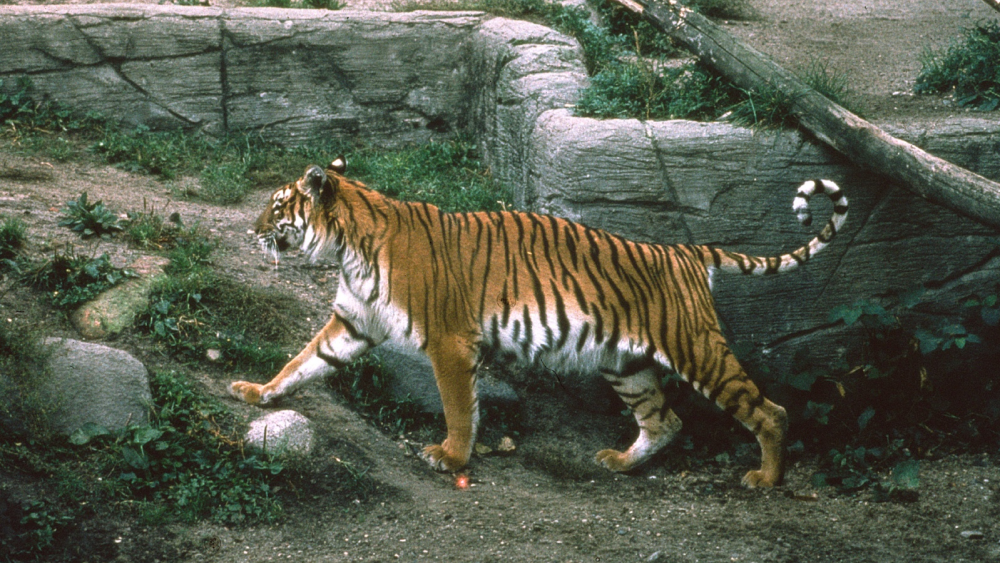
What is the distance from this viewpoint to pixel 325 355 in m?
5.02

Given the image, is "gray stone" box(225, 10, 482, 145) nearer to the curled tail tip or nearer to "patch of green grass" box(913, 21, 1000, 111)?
"patch of green grass" box(913, 21, 1000, 111)

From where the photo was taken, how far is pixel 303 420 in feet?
15.6

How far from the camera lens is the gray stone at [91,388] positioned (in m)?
4.38

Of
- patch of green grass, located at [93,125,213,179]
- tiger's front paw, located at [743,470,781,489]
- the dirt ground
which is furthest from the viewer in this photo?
patch of green grass, located at [93,125,213,179]

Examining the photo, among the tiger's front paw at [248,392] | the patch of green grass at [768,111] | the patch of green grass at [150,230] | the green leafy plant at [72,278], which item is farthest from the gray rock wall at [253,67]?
the tiger's front paw at [248,392]

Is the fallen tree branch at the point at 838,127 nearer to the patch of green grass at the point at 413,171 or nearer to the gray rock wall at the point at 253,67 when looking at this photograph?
the patch of green grass at the point at 413,171

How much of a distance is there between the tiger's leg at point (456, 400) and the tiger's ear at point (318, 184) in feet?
2.99

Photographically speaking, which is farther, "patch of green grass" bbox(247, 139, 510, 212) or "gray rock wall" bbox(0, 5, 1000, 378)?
"patch of green grass" bbox(247, 139, 510, 212)

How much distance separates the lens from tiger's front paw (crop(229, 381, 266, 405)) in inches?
193

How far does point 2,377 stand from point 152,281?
111cm

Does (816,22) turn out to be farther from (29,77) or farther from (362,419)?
(29,77)

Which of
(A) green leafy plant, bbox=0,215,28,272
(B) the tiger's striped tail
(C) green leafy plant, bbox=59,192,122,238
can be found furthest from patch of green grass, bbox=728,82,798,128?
(A) green leafy plant, bbox=0,215,28,272

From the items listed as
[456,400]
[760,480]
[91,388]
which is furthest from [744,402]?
[91,388]

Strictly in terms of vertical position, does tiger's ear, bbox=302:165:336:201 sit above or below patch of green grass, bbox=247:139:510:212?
above
